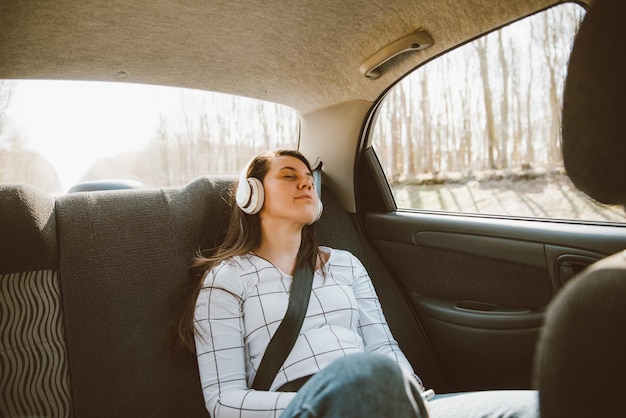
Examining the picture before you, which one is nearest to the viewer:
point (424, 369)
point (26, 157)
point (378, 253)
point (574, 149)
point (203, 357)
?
point (574, 149)

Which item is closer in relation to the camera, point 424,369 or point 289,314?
point 289,314

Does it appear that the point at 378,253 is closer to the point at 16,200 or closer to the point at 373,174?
the point at 373,174

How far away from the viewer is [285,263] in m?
1.70

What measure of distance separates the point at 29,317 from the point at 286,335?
33.1 inches

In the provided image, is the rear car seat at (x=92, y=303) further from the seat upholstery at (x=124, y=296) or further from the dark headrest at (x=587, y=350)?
the dark headrest at (x=587, y=350)

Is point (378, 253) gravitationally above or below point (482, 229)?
below

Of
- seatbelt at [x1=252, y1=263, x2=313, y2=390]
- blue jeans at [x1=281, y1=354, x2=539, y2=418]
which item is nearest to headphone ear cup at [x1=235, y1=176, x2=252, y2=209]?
seatbelt at [x1=252, y1=263, x2=313, y2=390]

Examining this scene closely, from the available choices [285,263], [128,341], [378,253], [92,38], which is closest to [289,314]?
[285,263]

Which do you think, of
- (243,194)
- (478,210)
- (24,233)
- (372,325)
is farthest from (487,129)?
(24,233)

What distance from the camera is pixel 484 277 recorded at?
69.2 inches

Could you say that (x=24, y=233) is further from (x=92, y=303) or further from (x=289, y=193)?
(x=289, y=193)

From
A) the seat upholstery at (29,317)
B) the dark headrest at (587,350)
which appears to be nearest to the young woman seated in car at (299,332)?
the dark headrest at (587,350)

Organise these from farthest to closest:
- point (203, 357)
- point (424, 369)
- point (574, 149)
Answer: point (424, 369) → point (203, 357) → point (574, 149)

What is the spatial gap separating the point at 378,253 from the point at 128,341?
1250mm
